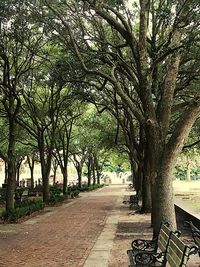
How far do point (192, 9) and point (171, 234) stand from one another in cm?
696

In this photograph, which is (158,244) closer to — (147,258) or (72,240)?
(147,258)

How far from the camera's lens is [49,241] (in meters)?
12.1

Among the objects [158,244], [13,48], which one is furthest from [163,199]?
[13,48]

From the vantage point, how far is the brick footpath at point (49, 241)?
933 centimetres

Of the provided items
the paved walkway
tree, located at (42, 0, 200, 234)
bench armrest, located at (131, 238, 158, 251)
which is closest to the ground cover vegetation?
tree, located at (42, 0, 200, 234)

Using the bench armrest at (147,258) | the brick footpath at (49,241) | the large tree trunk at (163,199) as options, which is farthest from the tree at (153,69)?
the bench armrest at (147,258)

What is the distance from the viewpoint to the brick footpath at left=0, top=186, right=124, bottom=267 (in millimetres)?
9328

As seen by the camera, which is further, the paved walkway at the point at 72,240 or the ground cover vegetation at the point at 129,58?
the ground cover vegetation at the point at 129,58

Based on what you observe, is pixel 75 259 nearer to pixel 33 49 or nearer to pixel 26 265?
pixel 26 265

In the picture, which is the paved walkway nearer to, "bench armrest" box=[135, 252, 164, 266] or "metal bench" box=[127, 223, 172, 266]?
"metal bench" box=[127, 223, 172, 266]

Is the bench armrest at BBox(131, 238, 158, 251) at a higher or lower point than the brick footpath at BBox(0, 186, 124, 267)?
higher

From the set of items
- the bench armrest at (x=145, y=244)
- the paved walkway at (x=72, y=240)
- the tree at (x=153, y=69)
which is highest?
A: the tree at (x=153, y=69)

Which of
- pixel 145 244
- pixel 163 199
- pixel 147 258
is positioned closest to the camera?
pixel 147 258

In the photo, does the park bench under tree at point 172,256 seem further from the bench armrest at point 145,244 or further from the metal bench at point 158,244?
the bench armrest at point 145,244
